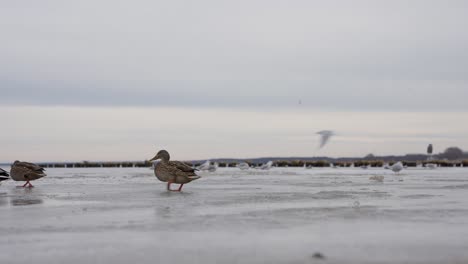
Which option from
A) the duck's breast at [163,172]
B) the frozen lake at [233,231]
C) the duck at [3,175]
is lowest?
Result: the frozen lake at [233,231]

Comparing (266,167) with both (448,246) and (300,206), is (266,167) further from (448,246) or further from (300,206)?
(448,246)

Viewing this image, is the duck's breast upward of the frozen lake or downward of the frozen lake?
upward

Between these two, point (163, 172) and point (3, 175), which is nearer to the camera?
point (163, 172)

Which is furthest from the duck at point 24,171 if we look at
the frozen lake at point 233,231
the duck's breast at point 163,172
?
the frozen lake at point 233,231

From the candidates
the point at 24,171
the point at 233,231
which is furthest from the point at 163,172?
the point at 233,231

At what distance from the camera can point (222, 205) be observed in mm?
12656

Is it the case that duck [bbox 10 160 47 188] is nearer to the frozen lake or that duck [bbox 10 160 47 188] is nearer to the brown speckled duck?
the brown speckled duck

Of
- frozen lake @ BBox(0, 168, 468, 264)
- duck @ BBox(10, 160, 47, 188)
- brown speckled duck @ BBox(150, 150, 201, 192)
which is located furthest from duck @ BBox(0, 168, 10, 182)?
frozen lake @ BBox(0, 168, 468, 264)

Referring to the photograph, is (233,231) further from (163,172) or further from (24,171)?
(24,171)

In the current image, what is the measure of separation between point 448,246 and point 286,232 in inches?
93.6

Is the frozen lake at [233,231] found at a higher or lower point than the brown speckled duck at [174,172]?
lower

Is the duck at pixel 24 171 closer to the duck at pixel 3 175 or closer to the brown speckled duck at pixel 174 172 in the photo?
the duck at pixel 3 175

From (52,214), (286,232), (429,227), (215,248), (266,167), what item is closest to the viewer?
(215,248)

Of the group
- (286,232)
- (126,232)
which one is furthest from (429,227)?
(126,232)
